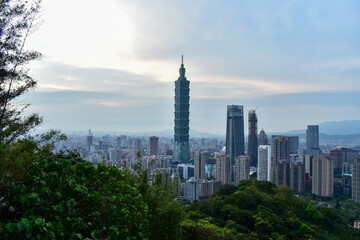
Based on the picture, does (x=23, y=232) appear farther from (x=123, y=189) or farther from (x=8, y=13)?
(x=8, y=13)

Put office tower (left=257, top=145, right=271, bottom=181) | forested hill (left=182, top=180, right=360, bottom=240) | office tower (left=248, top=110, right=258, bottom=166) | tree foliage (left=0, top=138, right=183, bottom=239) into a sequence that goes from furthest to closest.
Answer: office tower (left=248, top=110, right=258, bottom=166), office tower (left=257, top=145, right=271, bottom=181), forested hill (left=182, top=180, right=360, bottom=240), tree foliage (left=0, top=138, right=183, bottom=239)

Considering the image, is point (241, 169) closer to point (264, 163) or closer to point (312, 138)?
point (264, 163)

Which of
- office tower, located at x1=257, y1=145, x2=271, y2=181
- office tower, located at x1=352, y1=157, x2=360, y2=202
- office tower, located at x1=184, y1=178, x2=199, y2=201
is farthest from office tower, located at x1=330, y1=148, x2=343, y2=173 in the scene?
office tower, located at x1=184, y1=178, x2=199, y2=201

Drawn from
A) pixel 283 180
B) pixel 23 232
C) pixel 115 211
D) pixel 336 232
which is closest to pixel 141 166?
pixel 115 211

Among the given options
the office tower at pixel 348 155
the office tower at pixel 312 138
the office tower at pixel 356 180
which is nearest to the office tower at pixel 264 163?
the office tower at pixel 356 180

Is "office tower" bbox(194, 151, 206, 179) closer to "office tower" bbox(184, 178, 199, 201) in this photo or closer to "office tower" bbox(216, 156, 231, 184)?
"office tower" bbox(216, 156, 231, 184)

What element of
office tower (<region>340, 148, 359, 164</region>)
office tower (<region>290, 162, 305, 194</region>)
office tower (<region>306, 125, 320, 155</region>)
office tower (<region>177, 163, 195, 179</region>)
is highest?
office tower (<region>306, 125, 320, 155</region>)
